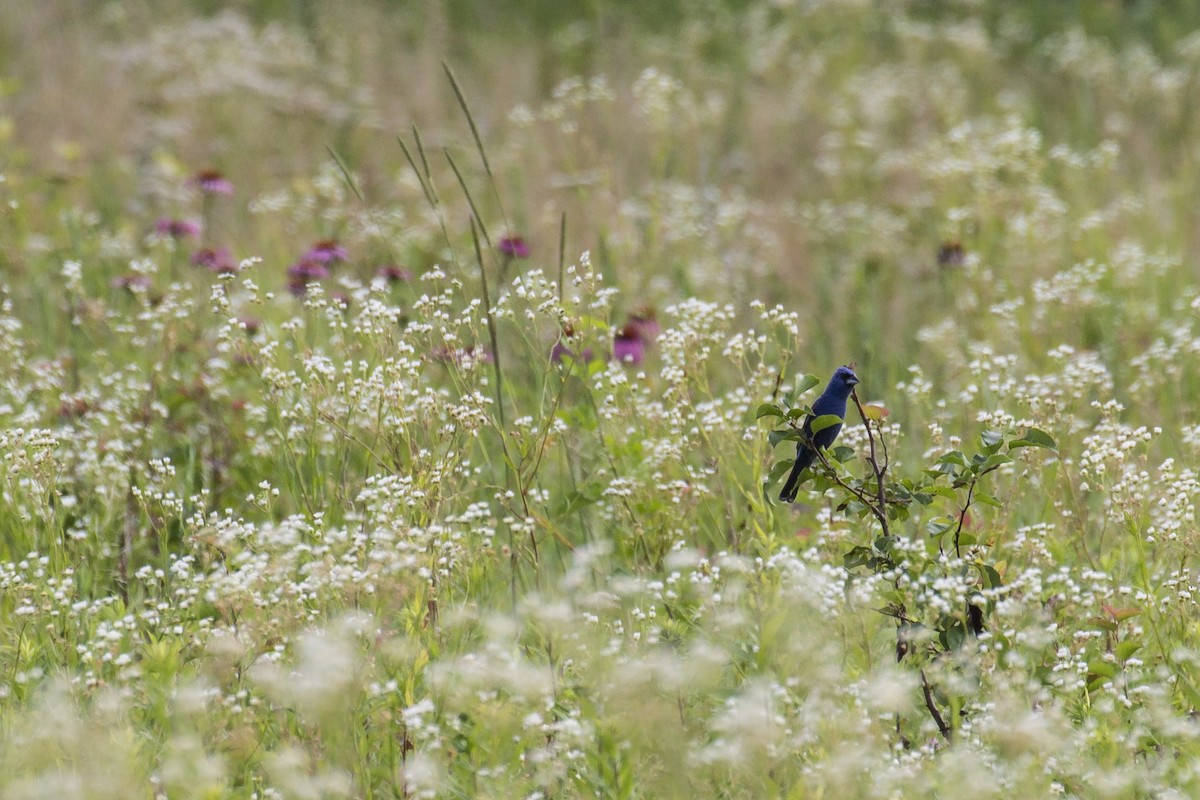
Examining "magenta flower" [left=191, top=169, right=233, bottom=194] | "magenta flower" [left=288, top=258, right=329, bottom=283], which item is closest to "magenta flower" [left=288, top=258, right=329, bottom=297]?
"magenta flower" [left=288, top=258, right=329, bottom=283]

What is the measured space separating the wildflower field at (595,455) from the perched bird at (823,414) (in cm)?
4

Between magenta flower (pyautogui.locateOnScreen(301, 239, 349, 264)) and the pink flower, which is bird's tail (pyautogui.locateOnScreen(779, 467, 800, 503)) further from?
the pink flower

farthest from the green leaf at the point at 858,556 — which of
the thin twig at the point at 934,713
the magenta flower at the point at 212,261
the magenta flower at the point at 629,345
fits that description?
the magenta flower at the point at 212,261

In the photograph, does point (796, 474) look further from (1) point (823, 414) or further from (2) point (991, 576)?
(2) point (991, 576)

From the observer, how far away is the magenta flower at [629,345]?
4105mm

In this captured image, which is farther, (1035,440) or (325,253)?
(325,253)

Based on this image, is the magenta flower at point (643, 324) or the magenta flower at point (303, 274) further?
the magenta flower at point (303, 274)

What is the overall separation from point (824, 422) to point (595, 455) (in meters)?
1.31

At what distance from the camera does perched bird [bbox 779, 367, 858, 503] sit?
2703mm

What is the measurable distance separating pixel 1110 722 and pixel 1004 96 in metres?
6.92

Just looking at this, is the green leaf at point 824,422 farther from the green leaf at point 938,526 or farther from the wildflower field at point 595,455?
the green leaf at point 938,526

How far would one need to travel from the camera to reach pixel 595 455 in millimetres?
3869

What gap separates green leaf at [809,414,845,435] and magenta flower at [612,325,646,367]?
141cm

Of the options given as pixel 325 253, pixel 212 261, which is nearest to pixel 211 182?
pixel 212 261
